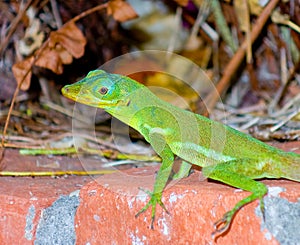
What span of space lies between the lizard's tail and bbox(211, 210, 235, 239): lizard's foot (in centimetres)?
44

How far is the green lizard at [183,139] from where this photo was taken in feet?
7.66

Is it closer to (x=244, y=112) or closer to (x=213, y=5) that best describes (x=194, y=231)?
(x=244, y=112)

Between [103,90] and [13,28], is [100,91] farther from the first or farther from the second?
[13,28]

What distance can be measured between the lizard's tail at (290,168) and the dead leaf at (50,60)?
1.85m

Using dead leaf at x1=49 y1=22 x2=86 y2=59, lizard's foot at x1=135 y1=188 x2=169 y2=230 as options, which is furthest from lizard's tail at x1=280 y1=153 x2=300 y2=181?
dead leaf at x1=49 y1=22 x2=86 y2=59

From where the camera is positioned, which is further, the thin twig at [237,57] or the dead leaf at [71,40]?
the thin twig at [237,57]

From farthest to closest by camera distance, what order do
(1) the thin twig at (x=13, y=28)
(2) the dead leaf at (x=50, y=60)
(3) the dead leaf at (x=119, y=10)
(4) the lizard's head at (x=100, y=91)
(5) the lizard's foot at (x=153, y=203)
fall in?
(1) the thin twig at (x=13, y=28) < (3) the dead leaf at (x=119, y=10) < (2) the dead leaf at (x=50, y=60) < (4) the lizard's head at (x=100, y=91) < (5) the lizard's foot at (x=153, y=203)

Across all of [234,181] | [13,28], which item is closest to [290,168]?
[234,181]

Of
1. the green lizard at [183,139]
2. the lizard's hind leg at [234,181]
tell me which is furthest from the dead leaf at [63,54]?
the lizard's hind leg at [234,181]

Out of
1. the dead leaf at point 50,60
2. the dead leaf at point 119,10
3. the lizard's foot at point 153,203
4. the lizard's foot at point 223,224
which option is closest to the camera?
the lizard's foot at point 223,224

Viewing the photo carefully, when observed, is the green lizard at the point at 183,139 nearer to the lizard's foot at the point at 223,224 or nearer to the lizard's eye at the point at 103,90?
the lizard's eye at the point at 103,90

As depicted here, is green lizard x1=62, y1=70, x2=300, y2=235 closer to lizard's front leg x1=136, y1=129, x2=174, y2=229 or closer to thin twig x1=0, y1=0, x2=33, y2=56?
lizard's front leg x1=136, y1=129, x2=174, y2=229

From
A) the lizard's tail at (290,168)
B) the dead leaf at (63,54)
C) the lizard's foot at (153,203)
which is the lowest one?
the dead leaf at (63,54)

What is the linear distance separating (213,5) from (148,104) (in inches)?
75.9
